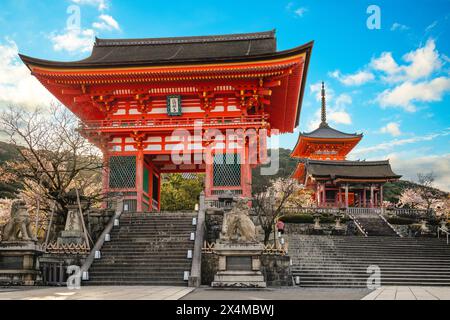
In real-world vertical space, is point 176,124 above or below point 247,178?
Result: above

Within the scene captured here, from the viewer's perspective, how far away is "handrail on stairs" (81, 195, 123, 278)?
59.0 feet

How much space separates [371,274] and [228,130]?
36.2ft

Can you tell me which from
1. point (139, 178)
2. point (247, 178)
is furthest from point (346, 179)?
point (139, 178)

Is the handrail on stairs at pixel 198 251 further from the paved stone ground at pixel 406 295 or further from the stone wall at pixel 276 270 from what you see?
the paved stone ground at pixel 406 295

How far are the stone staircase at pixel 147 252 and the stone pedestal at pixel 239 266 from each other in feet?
6.69

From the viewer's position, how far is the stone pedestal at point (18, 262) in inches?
613

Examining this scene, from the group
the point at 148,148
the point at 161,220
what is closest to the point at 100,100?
the point at 148,148

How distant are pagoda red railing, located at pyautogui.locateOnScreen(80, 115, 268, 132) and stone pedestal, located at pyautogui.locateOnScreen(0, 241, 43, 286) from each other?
441 inches

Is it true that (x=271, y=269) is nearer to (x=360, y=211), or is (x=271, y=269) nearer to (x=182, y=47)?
(x=182, y=47)

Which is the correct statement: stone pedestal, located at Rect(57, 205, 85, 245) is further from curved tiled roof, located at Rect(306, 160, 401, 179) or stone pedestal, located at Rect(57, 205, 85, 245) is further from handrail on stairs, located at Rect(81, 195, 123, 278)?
curved tiled roof, located at Rect(306, 160, 401, 179)

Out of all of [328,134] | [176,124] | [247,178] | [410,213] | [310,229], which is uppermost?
[328,134]

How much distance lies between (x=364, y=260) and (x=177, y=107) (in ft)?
44.2

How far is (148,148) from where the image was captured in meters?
27.5

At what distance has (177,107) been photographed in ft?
90.0
